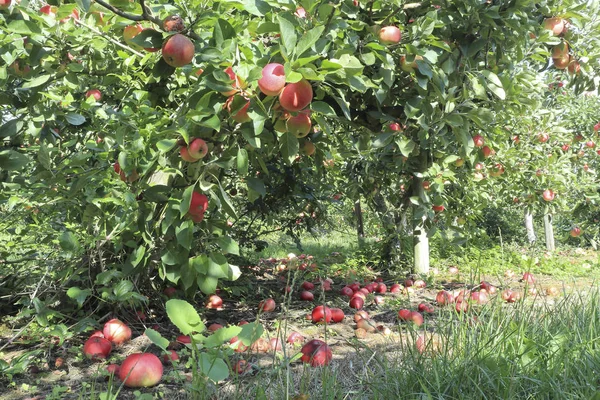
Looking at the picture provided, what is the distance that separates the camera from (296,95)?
143 centimetres

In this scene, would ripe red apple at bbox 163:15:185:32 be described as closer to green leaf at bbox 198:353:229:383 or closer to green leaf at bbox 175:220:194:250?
green leaf at bbox 175:220:194:250

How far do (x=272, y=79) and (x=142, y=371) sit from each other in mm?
1122

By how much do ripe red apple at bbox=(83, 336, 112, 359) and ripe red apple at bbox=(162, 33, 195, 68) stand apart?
1.30 meters

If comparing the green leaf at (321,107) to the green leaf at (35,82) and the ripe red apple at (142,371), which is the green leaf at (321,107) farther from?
the ripe red apple at (142,371)

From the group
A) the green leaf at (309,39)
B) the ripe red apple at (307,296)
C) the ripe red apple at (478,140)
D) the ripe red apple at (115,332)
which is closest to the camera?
the green leaf at (309,39)

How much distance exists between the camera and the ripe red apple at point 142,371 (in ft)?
5.64

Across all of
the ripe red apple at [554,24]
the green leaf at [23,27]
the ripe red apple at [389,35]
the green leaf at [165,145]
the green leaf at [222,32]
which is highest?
the ripe red apple at [554,24]

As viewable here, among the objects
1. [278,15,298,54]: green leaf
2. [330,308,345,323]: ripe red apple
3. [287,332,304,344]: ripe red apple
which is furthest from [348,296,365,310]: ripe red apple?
[278,15,298,54]: green leaf

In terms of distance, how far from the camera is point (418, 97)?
2.26m

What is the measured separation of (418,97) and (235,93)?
1.08 metres

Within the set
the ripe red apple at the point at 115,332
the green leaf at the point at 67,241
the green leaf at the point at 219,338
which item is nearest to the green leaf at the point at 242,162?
the green leaf at the point at 219,338

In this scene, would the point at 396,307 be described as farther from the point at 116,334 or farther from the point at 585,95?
the point at 585,95

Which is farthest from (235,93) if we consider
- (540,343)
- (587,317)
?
(587,317)

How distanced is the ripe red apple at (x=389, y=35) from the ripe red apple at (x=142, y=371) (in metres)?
1.55
